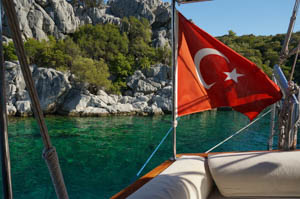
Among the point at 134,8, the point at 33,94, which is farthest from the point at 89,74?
the point at 33,94

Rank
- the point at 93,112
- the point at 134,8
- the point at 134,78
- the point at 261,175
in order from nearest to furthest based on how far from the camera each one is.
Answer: the point at 261,175, the point at 93,112, the point at 134,78, the point at 134,8

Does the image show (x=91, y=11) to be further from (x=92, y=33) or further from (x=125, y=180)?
(x=125, y=180)

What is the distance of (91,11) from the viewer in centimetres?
3491

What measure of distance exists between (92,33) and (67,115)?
18.8 m

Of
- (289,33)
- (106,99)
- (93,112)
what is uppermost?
(289,33)

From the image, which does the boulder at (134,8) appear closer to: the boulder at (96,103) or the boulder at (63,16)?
the boulder at (63,16)

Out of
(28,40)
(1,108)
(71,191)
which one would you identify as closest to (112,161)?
(71,191)

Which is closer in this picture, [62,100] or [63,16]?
[62,100]

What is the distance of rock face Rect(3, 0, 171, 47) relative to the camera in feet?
88.8

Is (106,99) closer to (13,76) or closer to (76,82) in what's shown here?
(76,82)

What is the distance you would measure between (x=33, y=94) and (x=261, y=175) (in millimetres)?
1717

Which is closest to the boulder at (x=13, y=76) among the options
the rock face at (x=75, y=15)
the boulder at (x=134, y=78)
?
the rock face at (x=75, y=15)

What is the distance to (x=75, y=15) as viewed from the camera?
34.7 meters

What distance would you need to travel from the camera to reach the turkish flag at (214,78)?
91.0 inches
